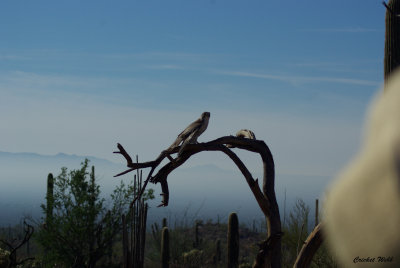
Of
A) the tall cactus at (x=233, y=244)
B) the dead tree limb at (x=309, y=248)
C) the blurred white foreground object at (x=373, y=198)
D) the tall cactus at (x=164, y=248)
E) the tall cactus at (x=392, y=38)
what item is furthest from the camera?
the tall cactus at (x=164, y=248)

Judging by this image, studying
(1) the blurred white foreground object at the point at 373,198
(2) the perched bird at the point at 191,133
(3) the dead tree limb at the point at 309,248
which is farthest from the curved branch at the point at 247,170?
(1) the blurred white foreground object at the point at 373,198

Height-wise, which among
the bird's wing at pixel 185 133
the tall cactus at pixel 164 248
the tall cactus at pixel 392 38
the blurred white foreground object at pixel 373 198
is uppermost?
the tall cactus at pixel 392 38

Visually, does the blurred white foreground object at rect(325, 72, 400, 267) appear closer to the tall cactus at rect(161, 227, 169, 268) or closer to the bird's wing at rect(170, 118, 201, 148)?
the bird's wing at rect(170, 118, 201, 148)

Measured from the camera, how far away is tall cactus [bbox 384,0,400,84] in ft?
19.1

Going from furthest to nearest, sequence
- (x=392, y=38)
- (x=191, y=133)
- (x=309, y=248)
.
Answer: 1. (x=392, y=38)
2. (x=191, y=133)
3. (x=309, y=248)

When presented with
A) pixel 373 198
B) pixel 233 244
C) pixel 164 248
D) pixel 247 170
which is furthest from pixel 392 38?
pixel 164 248

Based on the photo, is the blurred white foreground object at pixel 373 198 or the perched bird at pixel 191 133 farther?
the perched bird at pixel 191 133

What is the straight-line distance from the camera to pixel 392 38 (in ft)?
19.7

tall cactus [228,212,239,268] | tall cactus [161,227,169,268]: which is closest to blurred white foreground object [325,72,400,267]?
tall cactus [228,212,239,268]

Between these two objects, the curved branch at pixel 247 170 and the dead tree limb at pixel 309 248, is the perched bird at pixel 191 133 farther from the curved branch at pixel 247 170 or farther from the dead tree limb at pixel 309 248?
Answer: the dead tree limb at pixel 309 248

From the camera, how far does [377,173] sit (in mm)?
547

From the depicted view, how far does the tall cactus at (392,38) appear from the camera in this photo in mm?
5832

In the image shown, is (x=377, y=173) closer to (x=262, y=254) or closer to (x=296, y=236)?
(x=262, y=254)

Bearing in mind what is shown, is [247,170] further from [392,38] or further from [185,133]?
[392,38]
